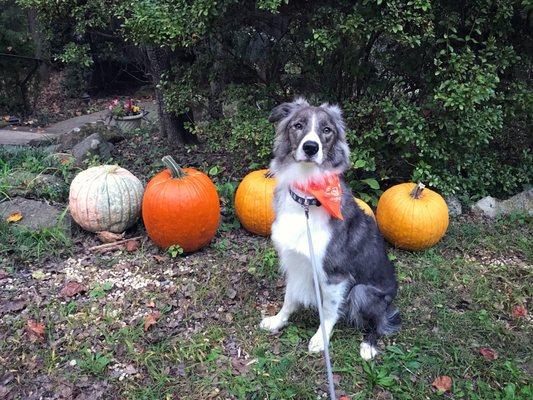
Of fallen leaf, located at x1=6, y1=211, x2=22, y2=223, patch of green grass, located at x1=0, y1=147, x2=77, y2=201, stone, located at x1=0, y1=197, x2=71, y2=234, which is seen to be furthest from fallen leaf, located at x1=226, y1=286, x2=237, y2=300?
patch of green grass, located at x1=0, y1=147, x2=77, y2=201

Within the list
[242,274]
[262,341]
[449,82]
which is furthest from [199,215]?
[449,82]

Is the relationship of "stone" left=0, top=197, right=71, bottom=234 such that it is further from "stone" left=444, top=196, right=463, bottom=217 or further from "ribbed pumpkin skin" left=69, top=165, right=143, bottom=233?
"stone" left=444, top=196, right=463, bottom=217

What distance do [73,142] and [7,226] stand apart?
→ 98.0 inches

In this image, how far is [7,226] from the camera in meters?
3.96

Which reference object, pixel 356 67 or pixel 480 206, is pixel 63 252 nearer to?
pixel 356 67

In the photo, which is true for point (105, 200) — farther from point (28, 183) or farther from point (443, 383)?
point (443, 383)

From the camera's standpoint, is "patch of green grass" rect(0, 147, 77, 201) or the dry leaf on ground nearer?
the dry leaf on ground

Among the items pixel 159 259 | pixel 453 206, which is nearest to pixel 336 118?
pixel 159 259

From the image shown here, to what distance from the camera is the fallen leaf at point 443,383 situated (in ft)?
8.93

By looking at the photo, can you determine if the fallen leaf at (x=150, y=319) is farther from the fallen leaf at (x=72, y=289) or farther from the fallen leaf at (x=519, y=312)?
the fallen leaf at (x=519, y=312)

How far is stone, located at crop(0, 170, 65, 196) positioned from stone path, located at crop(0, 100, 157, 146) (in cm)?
167

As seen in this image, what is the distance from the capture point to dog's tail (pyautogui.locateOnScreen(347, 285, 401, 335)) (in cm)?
292

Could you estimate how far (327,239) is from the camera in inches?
110

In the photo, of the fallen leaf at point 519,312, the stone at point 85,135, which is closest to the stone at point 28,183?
the stone at point 85,135
